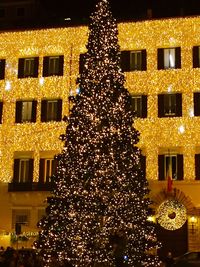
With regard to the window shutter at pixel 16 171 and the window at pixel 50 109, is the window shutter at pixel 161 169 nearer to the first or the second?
the window at pixel 50 109

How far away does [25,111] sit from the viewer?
114 feet

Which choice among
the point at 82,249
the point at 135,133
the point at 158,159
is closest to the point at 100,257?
the point at 82,249

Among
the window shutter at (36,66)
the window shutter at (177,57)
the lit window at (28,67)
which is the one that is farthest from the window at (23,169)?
the window shutter at (177,57)

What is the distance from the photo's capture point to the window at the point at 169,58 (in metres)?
33.1

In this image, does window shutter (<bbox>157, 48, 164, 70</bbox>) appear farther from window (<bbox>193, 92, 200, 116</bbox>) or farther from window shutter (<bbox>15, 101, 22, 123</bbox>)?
window shutter (<bbox>15, 101, 22, 123</bbox>)

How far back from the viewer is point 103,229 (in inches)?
830

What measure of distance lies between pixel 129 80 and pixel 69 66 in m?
3.62

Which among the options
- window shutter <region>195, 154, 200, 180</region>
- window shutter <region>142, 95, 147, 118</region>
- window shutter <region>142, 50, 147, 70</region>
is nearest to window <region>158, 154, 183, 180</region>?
window shutter <region>195, 154, 200, 180</region>

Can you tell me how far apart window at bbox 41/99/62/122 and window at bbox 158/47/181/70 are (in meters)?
5.98

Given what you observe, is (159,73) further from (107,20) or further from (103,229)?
(103,229)

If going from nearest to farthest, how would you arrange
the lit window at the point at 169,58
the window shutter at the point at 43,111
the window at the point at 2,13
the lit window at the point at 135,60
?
the lit window at the point at 169,58 < the lit window at the point at 135,60 < the window shutter at the point at 43,111 < the window at the point at 2,13

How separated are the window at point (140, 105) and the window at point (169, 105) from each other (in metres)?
0.80

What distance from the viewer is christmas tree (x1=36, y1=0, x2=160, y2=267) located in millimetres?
20953

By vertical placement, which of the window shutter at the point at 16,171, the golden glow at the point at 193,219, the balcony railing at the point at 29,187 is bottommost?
the golden glow at the point at 193,219
